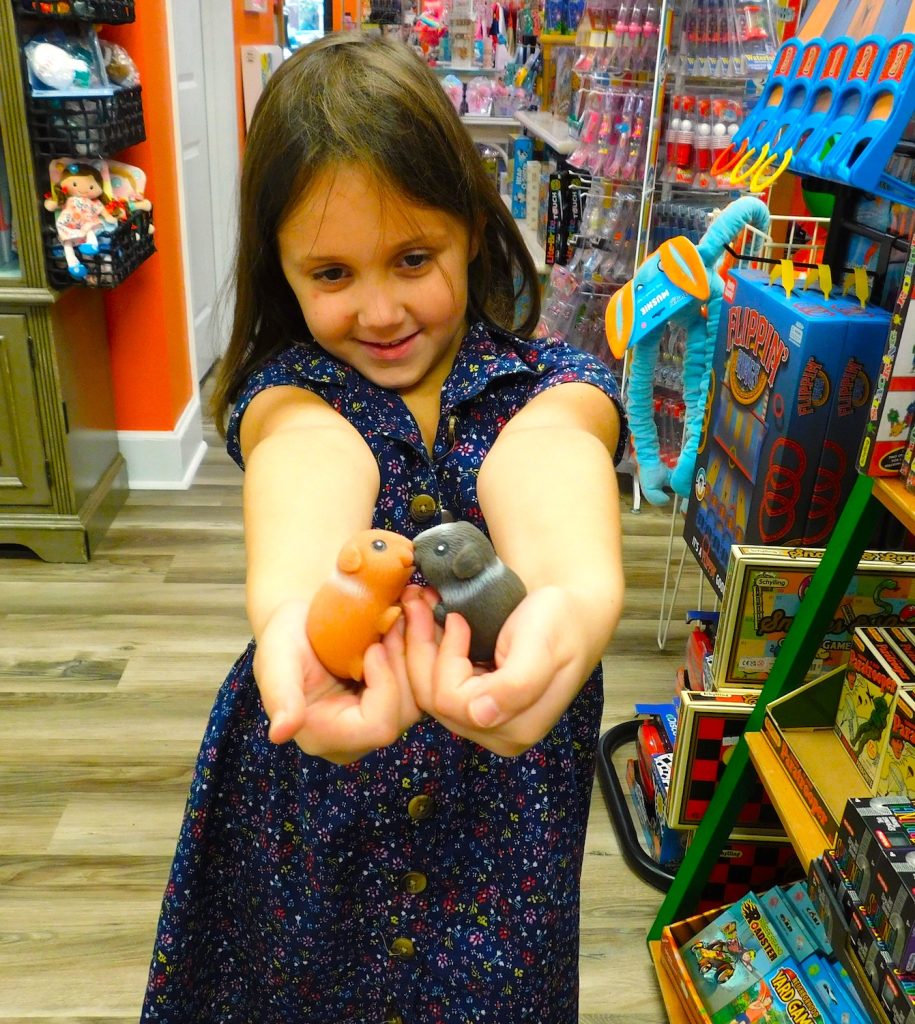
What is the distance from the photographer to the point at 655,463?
5.22 ft

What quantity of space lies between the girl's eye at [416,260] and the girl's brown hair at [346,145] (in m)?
0.04

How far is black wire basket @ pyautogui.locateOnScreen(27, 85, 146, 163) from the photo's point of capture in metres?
2.20

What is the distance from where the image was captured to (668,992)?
141cm

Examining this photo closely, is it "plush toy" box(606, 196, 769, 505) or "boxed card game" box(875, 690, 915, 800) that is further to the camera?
"plush toy" box(606, 196, 769, 505)

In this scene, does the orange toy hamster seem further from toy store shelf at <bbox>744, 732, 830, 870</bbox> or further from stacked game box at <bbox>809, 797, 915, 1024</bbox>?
toy store shelf at <bbox>744, 732, 830, 870</bbox>

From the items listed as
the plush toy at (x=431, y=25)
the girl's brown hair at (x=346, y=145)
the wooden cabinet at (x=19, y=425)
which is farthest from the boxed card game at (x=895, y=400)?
the plush toy at (x=431, y=25)

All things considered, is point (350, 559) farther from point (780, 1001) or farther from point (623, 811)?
point (623, 811)

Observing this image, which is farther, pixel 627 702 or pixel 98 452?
pixel 98 452

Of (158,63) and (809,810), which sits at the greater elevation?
(158,63)

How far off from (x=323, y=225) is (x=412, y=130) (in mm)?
115

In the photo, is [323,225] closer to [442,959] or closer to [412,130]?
[412,130]

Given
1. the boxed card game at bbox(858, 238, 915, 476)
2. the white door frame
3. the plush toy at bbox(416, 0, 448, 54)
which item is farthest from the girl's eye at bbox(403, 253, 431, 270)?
the plush toy at bbox(416, 0, 448, 54)

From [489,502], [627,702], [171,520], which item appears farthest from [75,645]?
[489,502]

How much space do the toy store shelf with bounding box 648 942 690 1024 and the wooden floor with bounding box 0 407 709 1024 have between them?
0.12 ft
